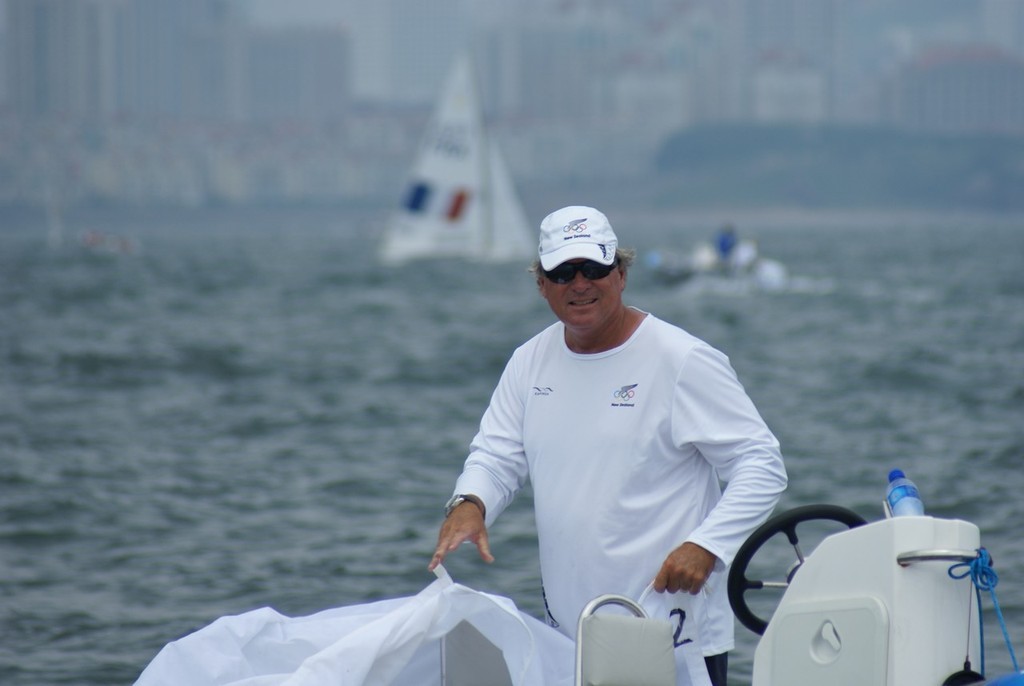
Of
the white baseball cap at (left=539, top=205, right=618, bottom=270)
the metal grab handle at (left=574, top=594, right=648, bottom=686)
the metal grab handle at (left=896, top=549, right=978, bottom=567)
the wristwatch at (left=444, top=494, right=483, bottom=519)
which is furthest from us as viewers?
the wristwatch at (left=444, top=494, right=483, bottom=519)

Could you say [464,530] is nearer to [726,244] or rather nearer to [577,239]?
[577,239]

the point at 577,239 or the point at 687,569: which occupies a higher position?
the point at 577,239

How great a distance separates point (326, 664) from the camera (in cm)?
357

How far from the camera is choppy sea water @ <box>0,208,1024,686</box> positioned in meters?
8.20

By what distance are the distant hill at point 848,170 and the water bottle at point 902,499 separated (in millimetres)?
161666

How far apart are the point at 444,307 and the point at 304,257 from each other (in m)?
38.7

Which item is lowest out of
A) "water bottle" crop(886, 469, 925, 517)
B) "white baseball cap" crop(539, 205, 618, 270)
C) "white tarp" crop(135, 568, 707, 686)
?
"white tarp" crop(135, 568, 707, 686)

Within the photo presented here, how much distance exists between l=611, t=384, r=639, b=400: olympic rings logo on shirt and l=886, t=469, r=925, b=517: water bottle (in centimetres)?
59

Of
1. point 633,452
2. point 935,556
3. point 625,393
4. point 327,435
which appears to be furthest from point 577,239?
point 327,435

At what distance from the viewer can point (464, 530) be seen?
3688 mm

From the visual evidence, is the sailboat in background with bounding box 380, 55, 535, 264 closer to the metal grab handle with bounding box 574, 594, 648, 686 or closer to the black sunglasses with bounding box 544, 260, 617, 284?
the black sunglasses with bounding box 544, 260, 617, 284

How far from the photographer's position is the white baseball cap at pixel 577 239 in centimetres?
349

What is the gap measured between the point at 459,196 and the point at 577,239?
1639 inches

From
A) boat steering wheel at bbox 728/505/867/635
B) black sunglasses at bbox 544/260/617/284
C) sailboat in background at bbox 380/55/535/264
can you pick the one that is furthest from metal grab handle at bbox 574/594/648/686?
sailboat in background at bbox 380/55/535/264
